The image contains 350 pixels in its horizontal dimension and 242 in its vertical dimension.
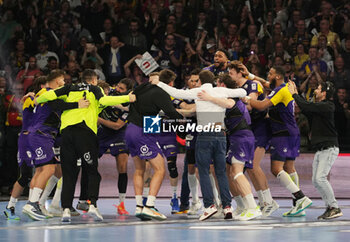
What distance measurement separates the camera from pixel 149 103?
36.1 feet

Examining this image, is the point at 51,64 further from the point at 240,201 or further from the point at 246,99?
the point at 240,201

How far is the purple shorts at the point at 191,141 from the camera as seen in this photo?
11.6 meters

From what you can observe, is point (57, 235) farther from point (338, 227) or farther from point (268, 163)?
point (268, 163)

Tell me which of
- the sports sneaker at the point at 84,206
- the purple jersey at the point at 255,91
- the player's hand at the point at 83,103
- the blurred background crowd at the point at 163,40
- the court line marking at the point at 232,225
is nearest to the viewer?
the court line marking at the point at 232,225

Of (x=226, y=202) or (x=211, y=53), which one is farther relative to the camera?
(x=211, y=53)

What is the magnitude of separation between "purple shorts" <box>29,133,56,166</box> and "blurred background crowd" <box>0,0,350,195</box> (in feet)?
9.46

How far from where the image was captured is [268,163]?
14.1m

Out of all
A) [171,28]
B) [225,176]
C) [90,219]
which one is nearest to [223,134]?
[225,176]

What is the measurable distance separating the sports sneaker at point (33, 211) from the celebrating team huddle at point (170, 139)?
0.01 metres

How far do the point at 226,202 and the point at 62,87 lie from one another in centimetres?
280

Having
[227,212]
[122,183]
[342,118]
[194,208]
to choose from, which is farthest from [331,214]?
[122,183]

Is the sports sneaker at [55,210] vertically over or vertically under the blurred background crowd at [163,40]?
under

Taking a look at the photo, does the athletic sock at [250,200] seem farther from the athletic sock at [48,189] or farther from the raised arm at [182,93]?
the athletic sock at [48,189]

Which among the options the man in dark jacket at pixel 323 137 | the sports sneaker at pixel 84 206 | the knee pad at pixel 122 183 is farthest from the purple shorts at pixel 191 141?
the sports sneaker at pixel 84 206
